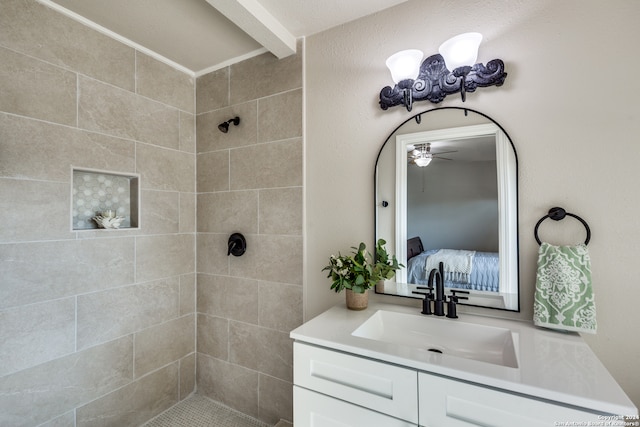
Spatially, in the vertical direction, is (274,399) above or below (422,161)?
below

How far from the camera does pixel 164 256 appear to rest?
1.99 meters

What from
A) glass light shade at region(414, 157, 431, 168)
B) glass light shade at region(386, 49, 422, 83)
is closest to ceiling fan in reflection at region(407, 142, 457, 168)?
glass light shade at region(414, 157, 431, 168)

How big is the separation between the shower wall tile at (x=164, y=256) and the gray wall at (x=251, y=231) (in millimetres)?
90

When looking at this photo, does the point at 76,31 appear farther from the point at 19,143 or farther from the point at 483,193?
the point at 483,193

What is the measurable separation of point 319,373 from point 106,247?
143 cm

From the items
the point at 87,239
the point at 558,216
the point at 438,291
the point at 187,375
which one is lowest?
the point at 187,375

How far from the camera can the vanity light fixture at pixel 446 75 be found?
1268mm

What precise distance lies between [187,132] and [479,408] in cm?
229

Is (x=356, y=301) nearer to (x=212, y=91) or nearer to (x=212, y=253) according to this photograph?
(x=212, y=253)

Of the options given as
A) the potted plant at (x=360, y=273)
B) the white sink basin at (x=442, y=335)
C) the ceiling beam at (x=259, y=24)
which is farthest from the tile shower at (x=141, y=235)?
the white sink basin at (x=442, y=335)

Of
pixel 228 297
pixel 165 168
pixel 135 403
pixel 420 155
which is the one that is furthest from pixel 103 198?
pixel 420 155

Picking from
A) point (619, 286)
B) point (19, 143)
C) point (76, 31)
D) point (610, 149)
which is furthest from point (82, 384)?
point (610, 149)

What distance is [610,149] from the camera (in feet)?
3.70

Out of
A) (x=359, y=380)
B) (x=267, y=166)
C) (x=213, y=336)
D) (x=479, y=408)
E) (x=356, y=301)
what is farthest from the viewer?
(x=213, y=336)
